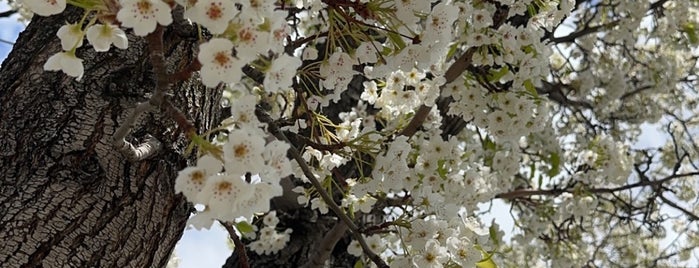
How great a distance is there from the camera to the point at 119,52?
64.7 inches

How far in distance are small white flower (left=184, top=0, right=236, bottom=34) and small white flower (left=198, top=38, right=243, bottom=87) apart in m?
0.02

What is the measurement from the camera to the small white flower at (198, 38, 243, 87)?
95 cm

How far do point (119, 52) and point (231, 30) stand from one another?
0.77m

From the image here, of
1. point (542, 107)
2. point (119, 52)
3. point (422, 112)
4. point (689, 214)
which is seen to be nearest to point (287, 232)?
point (422, 112)

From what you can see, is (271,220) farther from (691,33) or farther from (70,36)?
(691,33)

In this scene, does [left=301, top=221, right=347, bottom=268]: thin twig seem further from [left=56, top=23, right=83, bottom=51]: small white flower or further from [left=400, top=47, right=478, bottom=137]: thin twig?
[left=56, top=23, right=83, bottom=51]: small white flower

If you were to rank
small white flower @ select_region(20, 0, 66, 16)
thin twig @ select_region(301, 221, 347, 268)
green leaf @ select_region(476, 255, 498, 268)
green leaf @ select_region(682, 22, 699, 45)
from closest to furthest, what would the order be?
small white flower @ select_region(20, 0, 66, 16)
green leaf @ select_region(476, 255, 498, 268)
thin twig @ select_region(301, 221, 347, 268)
green leaf @ select_region(682, 22, 699, 45)

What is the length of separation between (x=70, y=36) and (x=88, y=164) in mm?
481

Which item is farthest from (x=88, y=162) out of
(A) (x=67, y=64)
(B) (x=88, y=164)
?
(A) (x=67, y=64)

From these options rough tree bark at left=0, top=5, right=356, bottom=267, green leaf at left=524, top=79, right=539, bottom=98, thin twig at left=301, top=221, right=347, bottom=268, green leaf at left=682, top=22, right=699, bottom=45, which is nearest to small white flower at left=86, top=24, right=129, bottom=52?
rough tree bark at left=0, top=5, right=356, bottom=267

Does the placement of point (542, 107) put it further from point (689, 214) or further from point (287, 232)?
point (689, 214)

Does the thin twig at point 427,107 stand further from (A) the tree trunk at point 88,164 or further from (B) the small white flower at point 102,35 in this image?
(B) the small white flower at point 102,35

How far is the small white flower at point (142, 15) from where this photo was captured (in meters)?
0.95

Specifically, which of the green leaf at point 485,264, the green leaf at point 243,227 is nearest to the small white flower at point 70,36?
the green leaf at point 243,227
